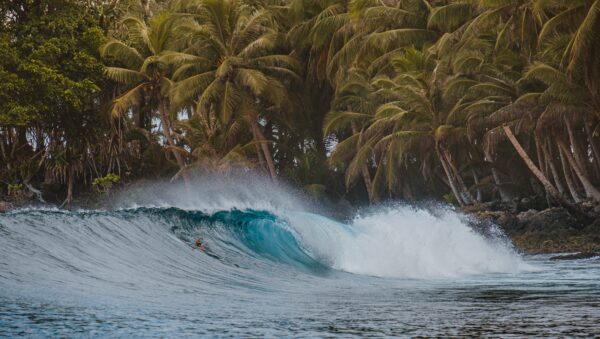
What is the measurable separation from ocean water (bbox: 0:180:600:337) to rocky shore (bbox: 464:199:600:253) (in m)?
4.96

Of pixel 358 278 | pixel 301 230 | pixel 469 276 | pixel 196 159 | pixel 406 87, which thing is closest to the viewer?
pixel 358 278

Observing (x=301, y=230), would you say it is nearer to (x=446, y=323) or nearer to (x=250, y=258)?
(x=250, y=258)

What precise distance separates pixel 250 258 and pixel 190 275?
11.8ft

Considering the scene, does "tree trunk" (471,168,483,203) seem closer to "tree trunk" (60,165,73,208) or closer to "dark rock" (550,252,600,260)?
"dark rock" (550,252,600,260)

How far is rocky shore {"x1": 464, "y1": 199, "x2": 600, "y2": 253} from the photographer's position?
24997mm

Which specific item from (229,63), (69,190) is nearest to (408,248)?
(229,63)

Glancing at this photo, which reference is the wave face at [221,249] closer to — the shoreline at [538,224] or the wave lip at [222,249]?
the wave lip at [222,249]

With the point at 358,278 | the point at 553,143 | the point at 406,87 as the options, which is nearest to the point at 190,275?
the point at 358,278

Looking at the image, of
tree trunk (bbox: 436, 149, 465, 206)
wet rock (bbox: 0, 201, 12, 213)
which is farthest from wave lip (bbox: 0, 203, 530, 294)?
wet rock (bbox: 0, 201, 12, 213)

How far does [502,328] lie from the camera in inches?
272

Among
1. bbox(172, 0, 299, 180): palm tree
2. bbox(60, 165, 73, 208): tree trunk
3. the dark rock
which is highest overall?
bbox(172, 0, 299, 180): palm tree

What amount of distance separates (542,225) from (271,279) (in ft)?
58.5

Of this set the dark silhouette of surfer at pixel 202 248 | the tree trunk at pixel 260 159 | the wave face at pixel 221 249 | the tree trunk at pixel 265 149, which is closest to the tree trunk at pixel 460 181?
the tree trunk at pixel 265 149

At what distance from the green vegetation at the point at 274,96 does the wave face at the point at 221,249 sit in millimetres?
12152
